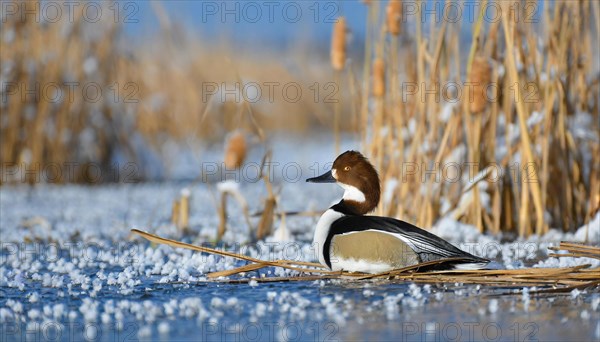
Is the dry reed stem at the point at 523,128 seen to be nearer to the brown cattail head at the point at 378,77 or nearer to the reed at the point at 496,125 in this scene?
the reed at the point at 496,125

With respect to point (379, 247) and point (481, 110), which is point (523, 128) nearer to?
point (481, 110)

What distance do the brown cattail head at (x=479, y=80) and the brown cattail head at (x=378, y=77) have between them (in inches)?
22.9

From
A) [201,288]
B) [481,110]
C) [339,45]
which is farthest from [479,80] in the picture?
[201,288]

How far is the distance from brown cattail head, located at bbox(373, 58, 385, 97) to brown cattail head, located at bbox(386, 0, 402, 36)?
9.0 inches

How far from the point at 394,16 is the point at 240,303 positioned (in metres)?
2.52

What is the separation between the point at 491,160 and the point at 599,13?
1.12 meters

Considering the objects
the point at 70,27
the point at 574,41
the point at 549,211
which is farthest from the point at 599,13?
the point at 70,27

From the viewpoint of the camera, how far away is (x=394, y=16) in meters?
5.62

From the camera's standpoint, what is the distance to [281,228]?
19.4ft

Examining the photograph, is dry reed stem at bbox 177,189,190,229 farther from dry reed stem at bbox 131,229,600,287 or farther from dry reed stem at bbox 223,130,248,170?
dry reed stem at bbox 131,229,600,287

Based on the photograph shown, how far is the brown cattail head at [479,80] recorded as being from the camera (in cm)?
541

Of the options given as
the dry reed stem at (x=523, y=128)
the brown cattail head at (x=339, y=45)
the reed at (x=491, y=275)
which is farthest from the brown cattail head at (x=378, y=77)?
the reed at (x=491, y=275)

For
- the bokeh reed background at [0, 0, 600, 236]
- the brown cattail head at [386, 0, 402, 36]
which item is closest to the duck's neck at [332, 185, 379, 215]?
the bokeh reed background at [0, 0, 600, 236]

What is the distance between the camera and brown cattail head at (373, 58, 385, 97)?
5.80 metres
